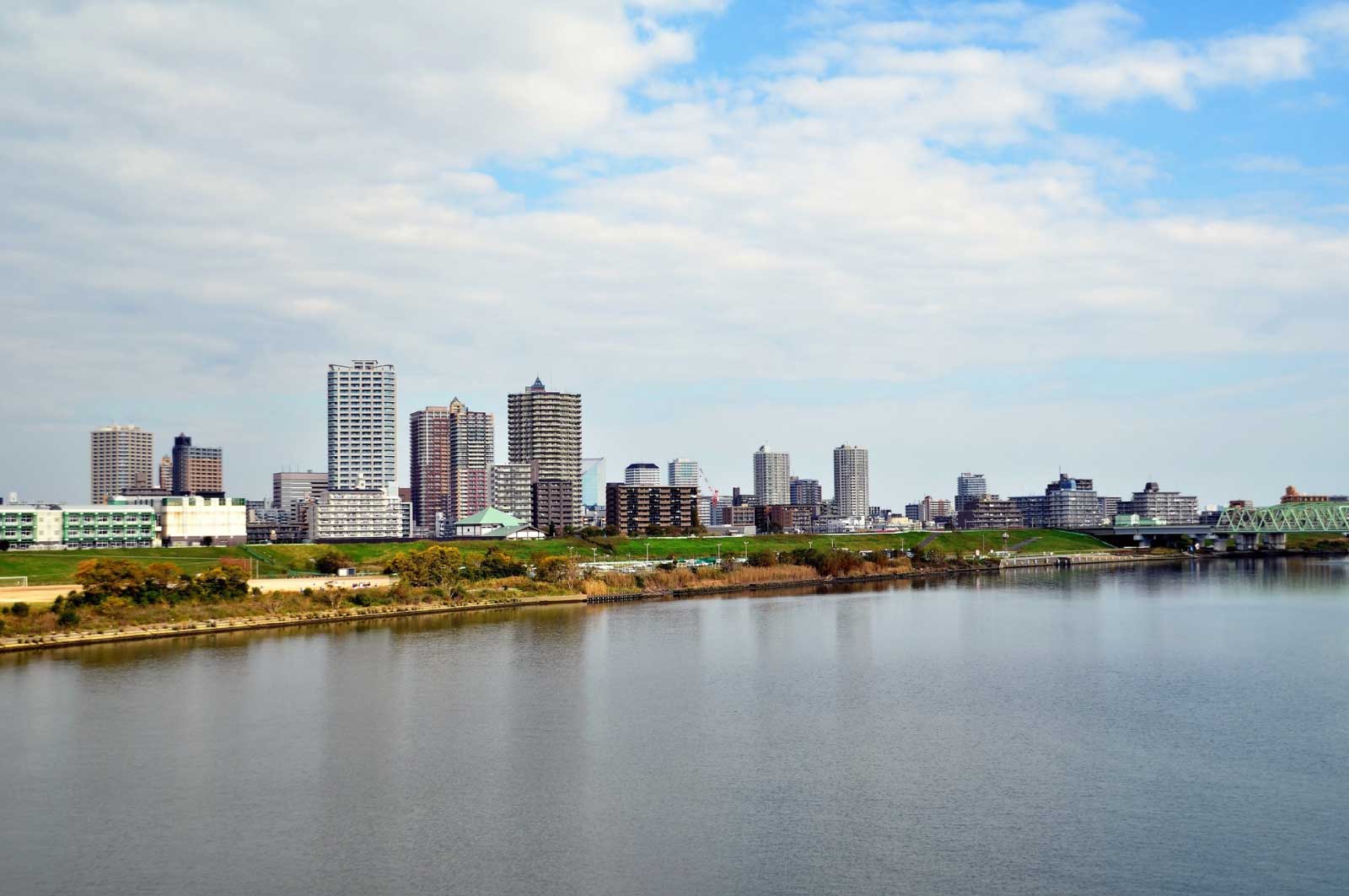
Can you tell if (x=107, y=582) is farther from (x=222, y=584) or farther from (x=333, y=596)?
(x=333, y=596)

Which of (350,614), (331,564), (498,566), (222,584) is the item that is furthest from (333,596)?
(331,564)

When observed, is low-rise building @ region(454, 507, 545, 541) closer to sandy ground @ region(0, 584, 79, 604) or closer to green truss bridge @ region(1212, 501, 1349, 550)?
sandy ground @ region(0, 584, 79, 604)

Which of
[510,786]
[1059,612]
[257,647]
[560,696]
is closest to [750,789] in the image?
[510,786]

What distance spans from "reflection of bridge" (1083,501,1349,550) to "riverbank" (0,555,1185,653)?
74.6 meters

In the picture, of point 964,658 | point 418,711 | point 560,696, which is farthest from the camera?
point 964,658

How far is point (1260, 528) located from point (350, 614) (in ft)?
481

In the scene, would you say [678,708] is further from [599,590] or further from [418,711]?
[599,590]

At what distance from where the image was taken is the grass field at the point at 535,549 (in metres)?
95.6

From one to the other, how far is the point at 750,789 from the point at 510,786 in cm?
703

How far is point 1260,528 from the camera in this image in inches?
6747

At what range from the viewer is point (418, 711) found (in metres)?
43.3

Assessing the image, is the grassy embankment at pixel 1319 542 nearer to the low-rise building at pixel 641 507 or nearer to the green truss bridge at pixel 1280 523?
the green truss bridge at pixel 1280 523

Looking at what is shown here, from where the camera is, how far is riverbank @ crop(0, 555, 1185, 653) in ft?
202

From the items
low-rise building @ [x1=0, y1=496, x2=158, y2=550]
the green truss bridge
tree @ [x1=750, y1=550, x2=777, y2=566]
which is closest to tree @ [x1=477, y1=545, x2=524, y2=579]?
tree @ [x1=750, y1=550, x2=777, y2=566]
